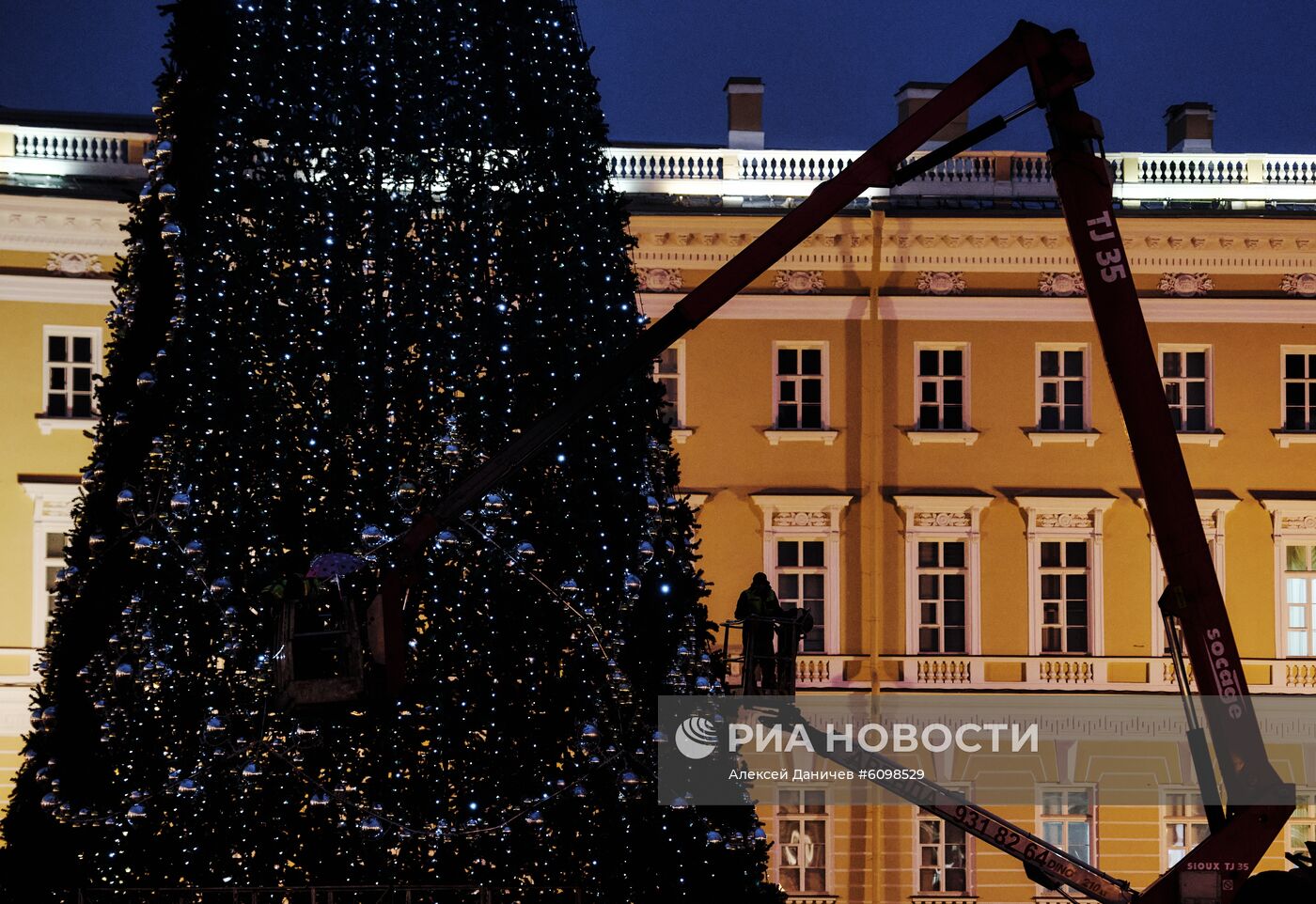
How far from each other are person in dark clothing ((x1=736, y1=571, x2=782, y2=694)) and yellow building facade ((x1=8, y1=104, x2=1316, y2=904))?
10332 mm

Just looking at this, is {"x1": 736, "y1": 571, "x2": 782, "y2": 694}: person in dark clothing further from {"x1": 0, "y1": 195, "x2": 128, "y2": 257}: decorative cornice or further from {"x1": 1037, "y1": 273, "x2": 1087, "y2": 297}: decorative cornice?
{"x1": 0, "y1": 195, "x2": 128, "y2": 257}: decorative cornice

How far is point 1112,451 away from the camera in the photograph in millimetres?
20938

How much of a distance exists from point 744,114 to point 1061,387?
5.41 metres

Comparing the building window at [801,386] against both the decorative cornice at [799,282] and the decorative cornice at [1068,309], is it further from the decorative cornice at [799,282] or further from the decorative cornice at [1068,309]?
the decorative cornice at [1068,309]

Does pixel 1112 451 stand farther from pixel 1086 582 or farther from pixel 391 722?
pixel 391 722

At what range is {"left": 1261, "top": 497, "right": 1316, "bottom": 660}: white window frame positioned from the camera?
67.6 feet

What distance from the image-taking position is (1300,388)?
21.1 m

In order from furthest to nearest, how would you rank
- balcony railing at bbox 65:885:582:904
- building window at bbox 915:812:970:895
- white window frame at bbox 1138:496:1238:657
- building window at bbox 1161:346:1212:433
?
1. building window at bbox 1161:346:1212:433
2. white window frame at bbox 1138:496:1238:657
3. building window at bbox 915:812:970:895
4. balcony railing at bbox 65:885:582:904

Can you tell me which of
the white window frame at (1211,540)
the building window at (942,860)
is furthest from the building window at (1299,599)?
the building window at (942,860)

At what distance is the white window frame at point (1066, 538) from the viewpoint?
67.7 ft

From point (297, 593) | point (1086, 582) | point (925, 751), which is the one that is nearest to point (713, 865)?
point (297, 593)

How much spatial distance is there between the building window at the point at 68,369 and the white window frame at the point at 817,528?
797cm

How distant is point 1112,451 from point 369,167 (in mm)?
13090

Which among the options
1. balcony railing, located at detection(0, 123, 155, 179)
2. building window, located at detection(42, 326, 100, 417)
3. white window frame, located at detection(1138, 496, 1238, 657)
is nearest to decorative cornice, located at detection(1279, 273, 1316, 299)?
white window frame, located at detection(1138, 496, 1238, 657)
